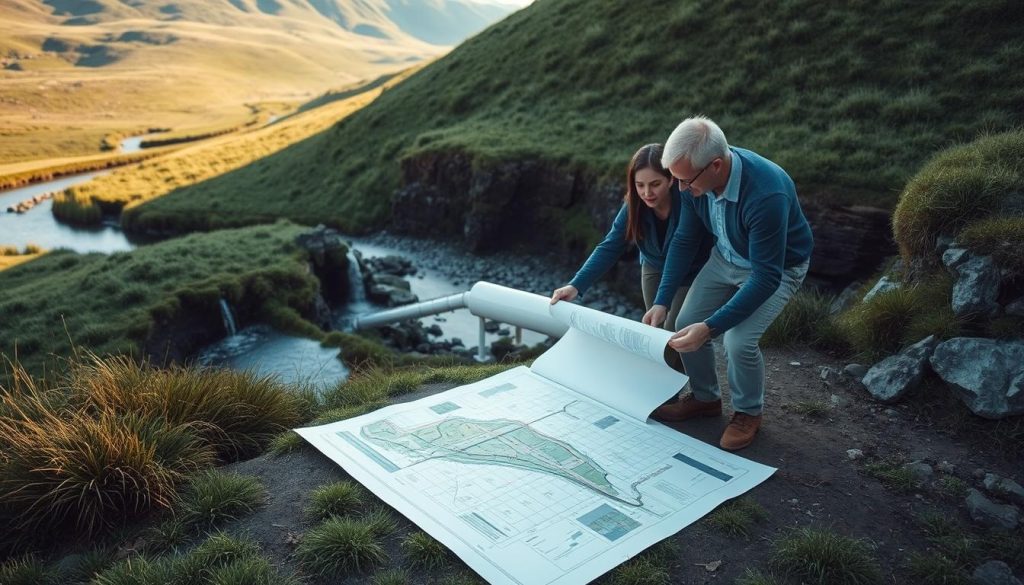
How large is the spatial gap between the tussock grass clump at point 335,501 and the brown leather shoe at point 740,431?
266 cm

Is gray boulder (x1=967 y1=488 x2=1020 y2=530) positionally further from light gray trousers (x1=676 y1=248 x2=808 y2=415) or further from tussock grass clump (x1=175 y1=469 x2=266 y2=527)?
tussock grass clump (x1=175 y1=469 x2=266 y2=527)

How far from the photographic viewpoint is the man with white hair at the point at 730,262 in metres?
4.05

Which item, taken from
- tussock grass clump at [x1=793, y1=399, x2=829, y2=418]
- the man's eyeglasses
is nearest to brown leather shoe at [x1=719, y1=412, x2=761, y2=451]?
tussock grass clump at [x1=793, y1=399, x2=829, y2=418]

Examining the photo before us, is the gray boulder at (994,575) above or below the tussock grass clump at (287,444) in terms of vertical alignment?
above

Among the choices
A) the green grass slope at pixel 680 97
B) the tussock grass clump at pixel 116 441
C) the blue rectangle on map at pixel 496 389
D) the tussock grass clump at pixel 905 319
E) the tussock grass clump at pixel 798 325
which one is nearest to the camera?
the tussock grass clump at pixel 116 441

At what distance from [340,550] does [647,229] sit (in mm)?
3323

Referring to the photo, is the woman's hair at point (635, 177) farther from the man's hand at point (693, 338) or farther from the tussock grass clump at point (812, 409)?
the tussock grass clump at point (812, 409)

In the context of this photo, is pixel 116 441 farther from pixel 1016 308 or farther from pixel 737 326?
pixel 1016 308

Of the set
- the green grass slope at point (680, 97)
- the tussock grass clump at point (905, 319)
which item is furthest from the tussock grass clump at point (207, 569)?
the green grass slope at point (680, 97)

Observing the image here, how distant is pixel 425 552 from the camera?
3.56 m

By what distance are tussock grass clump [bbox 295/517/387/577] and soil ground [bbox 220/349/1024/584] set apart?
70 mm

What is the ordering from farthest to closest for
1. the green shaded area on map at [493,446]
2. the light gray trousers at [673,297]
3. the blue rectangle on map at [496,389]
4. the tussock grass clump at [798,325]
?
the tussock grass clump at [798,325]
the blue rectangle on map at [496,389]
the light gray trousers at [673,297]
the green shaded area on map at [493,446]

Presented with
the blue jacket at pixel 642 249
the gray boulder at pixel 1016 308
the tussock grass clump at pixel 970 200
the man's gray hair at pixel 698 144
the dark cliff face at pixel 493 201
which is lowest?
the dark cliff face at pixel 493 201

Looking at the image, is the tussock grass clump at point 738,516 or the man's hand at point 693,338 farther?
the man's hand at point 693,338
